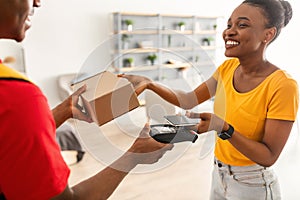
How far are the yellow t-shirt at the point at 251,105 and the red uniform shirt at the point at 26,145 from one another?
606 mm

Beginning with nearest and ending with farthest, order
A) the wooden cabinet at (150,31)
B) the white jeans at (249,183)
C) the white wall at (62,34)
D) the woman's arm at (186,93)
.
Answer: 1. the white jeans at (249,183)
2. the woman's arm at (186,93)
3. the white wall at (62,34)
4. the wooden cabinet at (150,31)

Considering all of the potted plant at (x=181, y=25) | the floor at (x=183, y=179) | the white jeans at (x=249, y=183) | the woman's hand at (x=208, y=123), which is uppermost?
the potted plant at (x=181, y=25)

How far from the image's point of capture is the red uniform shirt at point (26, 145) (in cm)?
40

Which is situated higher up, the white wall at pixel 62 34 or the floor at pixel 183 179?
the white wall at pixel 62 34

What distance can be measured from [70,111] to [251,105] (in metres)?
0.53

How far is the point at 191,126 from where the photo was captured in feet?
2.47

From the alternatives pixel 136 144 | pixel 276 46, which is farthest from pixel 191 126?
pixel 276 46

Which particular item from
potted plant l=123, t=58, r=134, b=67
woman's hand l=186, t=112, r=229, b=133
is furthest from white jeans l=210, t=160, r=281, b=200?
potted plant l=123, t=58, r=134, b=67

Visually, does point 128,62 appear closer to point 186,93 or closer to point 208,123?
point 186,93

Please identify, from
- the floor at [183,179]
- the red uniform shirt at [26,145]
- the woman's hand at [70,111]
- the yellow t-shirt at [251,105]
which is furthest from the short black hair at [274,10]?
the floor at [183,179]

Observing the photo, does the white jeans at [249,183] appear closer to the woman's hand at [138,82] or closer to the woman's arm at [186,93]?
the woman's arm at [186,93]

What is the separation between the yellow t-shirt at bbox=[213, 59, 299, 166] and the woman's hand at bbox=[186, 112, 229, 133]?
0.14 metres

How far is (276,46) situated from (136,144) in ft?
6.72

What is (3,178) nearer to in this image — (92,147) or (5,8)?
(5,8)
